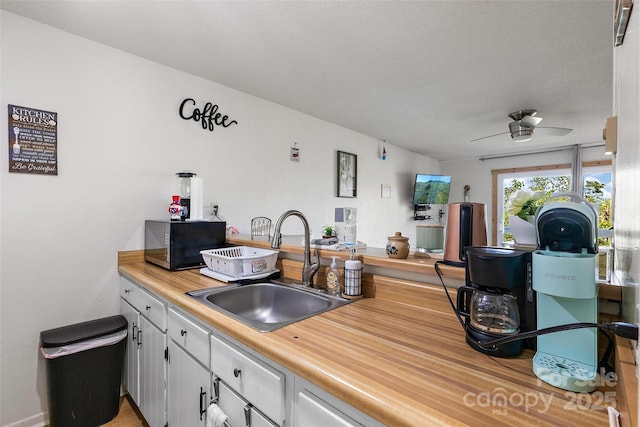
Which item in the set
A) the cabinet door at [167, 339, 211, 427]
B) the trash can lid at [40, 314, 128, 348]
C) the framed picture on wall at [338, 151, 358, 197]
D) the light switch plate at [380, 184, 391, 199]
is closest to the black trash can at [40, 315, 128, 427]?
the trash can lid at [40, 314, 128, 348]

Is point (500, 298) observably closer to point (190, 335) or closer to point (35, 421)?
point (190, 335)

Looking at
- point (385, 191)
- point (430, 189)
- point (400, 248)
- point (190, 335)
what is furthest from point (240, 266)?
point (430, 189)

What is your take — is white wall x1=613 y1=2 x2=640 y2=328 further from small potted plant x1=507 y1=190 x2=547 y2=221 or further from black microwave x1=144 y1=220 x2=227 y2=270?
black microwave x1=144 y1=220 x2=227 y2=270

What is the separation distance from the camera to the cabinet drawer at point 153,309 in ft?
4.71

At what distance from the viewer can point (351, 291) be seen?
49.9 inches

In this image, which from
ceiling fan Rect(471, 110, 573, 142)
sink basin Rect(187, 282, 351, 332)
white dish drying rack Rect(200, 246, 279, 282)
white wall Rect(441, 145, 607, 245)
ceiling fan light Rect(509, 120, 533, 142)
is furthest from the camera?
white wall Rect(441, 145, 607, 245)

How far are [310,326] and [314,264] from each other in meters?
0.51

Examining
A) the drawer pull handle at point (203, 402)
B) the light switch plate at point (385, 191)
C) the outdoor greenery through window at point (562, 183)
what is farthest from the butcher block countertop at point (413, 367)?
the light switch plate at point (385, 191)

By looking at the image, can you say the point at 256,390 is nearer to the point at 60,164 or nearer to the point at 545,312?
the point at 545,312

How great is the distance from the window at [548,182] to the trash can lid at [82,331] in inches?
168

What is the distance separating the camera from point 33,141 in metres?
1.70

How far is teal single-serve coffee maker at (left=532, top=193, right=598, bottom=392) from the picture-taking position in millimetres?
609

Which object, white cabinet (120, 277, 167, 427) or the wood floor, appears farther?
the wood floor

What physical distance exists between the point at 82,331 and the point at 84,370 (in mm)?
207
